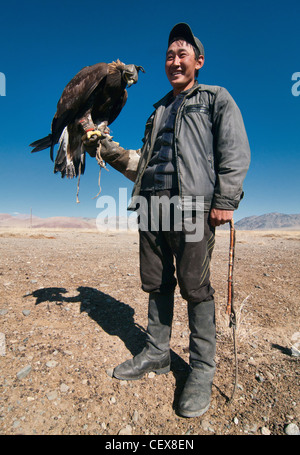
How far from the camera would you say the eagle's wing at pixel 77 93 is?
313cm

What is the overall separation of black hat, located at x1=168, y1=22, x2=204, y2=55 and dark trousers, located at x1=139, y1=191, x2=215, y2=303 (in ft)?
4.51

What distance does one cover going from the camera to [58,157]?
3475 mm

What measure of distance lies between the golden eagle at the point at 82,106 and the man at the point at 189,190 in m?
1.30

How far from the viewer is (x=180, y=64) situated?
1994mm

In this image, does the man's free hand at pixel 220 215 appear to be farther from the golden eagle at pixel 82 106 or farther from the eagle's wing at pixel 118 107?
the eagle's wing at pixel 118 107

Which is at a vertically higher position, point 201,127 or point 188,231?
point 201,127

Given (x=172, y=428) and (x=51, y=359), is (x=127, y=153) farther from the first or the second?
(x=172, y=428)

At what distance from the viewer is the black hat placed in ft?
6.46

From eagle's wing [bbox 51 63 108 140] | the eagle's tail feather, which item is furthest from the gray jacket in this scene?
the eagle's tail feather

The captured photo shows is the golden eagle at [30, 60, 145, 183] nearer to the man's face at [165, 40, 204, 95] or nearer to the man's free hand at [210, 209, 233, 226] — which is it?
the man's face at [165, 40, 204, 95]

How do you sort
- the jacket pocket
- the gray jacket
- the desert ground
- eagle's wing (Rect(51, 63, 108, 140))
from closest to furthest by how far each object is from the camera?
the desert ground < the gray jacket < the jacket pocket < eagle's wing (Rect(51, 63, 108, 140))

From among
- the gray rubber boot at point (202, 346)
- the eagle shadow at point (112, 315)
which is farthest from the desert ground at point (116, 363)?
the gray rubber boot at point (202, 346)

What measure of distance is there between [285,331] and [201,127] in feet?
7.98

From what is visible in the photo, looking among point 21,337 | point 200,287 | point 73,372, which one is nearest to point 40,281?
point 21,337
